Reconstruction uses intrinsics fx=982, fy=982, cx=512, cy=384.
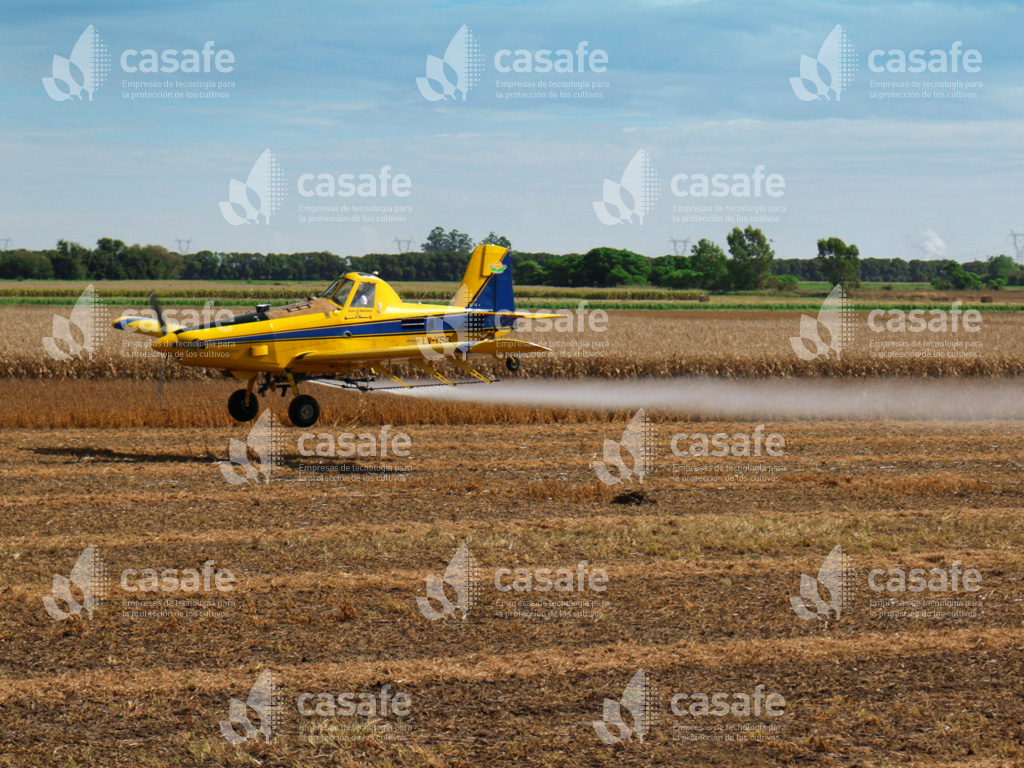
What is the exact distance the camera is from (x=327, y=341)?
16.5m

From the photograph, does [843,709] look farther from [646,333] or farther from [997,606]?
[646,333]

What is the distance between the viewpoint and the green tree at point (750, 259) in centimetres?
11200

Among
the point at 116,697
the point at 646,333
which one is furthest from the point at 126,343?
the point at 116,697

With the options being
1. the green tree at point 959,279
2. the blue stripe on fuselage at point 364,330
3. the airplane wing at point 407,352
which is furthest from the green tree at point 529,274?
the airplane wing at point 407,352

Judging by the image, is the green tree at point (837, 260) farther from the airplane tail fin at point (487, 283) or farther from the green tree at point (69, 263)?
the airplane tail fin at point (487, 283)

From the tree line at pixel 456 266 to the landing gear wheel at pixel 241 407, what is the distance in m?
60.9

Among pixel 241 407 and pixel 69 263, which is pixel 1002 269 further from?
pixel 241 407

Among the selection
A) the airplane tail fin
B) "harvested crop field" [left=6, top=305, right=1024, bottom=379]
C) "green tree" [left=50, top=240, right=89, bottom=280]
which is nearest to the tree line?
"green tree" [left=50, top=240, right=89, bottom=280]

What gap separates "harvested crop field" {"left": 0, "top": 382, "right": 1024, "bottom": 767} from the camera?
628 centimetres

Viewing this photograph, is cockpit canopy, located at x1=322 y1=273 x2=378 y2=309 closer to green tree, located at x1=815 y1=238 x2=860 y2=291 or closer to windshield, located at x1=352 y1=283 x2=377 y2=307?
windshield, located at x1=352 y1=283 x2=377 y2=307

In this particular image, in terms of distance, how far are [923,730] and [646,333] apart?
29665mm

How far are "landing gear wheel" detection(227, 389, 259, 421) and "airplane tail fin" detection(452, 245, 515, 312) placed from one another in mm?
4448

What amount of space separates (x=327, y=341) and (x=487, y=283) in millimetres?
4153

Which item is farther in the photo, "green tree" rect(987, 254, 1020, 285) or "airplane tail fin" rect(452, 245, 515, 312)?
"green tree" rect(987, 254, 1020, 285)
